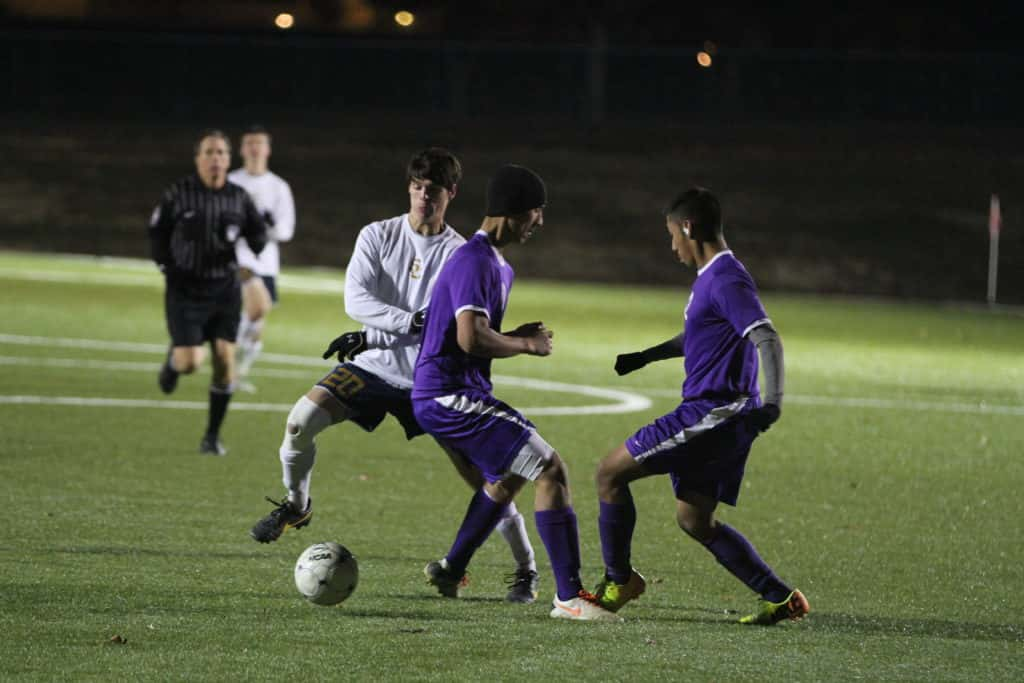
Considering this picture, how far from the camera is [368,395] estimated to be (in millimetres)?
8555

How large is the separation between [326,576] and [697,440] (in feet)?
5.29

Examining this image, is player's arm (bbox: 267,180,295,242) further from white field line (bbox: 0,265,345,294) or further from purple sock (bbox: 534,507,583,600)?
white field line (bbox: 0,265,345,294)

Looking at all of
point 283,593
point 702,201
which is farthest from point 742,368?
point 283,593

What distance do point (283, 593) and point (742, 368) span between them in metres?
2.21

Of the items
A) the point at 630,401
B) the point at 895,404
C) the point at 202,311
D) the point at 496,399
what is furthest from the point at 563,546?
the point at 895,404

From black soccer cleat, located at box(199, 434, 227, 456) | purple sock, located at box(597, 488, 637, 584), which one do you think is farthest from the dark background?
purple sock, located at box(597, 488, 637, 584)

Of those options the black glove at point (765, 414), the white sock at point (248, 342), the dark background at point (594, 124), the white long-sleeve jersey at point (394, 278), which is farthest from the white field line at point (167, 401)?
the dark background at point (594, 124)

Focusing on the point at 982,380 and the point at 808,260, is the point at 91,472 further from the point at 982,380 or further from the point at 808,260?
the point at 808,260

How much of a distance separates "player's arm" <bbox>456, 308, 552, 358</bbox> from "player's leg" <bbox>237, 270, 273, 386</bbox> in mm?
8309

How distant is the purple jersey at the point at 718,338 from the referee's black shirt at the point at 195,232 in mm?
5913

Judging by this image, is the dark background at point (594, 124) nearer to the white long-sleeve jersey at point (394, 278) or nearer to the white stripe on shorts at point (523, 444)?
the white long-sleeve jersey at point (394, 278)

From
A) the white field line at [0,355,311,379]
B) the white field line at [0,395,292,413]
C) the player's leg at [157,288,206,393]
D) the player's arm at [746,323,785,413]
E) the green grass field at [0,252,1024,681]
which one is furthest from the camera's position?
the white field line at [0,355,311,379]

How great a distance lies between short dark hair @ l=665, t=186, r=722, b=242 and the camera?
750 centimetres

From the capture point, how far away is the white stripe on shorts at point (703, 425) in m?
7.45
